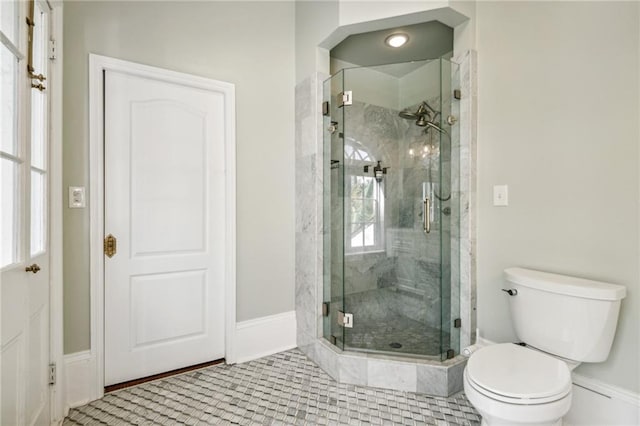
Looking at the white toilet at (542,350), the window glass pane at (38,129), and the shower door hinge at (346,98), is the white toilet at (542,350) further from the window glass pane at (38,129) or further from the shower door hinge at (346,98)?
the window glass pane at (38,129)

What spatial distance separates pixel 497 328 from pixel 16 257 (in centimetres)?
248

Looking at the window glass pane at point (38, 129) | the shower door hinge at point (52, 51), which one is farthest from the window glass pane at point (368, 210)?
the shower door hinge at point (52, 51)

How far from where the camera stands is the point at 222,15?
226 centimetres

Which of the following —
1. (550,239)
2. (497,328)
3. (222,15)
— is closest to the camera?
(550,239)

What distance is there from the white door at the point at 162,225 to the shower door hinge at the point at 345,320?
863 millimetres

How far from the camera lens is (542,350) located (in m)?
1.57

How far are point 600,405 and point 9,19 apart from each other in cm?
300

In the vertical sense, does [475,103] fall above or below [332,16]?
below

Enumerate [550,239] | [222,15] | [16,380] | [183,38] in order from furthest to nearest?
[222,15], [183,38], [550,239], [16,380]

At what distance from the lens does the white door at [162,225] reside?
1.93 meters

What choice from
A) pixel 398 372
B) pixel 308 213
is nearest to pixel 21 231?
pixel 308 213

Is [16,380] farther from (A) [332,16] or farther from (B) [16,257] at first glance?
(A) [332,16]

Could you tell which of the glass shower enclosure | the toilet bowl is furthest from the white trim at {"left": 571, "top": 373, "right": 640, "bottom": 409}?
the glass shower enclosure

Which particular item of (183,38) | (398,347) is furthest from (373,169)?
(183,38)
